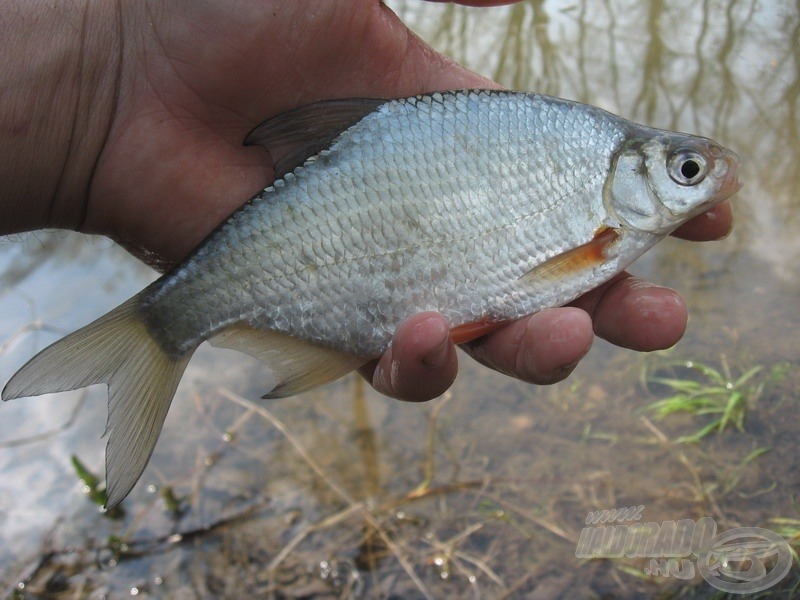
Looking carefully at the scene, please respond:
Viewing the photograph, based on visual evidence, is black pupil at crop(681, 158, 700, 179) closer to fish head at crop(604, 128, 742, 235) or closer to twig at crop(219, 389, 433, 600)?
fish head at crop(604, 128, 742, 235)

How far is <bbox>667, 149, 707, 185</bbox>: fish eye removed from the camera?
2330 millimetres

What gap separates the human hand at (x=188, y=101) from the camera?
8.77 feet

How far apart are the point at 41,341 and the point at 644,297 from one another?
16.2 ft

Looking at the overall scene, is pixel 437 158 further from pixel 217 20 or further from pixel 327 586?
pixel 327 586

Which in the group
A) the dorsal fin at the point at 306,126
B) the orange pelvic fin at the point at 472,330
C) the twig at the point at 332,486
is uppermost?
the dorsal fin at the point at 306,126

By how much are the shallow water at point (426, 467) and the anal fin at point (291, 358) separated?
5.38 ft

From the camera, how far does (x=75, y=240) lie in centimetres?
688

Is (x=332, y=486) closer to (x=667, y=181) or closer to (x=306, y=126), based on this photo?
(x=306, y=126)

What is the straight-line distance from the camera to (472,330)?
7.52 feet

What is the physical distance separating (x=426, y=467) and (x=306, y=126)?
2454 mm

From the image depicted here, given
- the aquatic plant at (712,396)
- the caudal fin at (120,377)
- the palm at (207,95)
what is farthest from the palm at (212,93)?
the aquatic plant at (712,396)

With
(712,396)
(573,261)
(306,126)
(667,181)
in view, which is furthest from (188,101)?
(712,396)

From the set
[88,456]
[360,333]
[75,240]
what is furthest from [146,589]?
[75,240]

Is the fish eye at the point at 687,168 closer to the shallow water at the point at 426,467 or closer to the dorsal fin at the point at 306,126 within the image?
the dorsal fin at the point at 306,126
